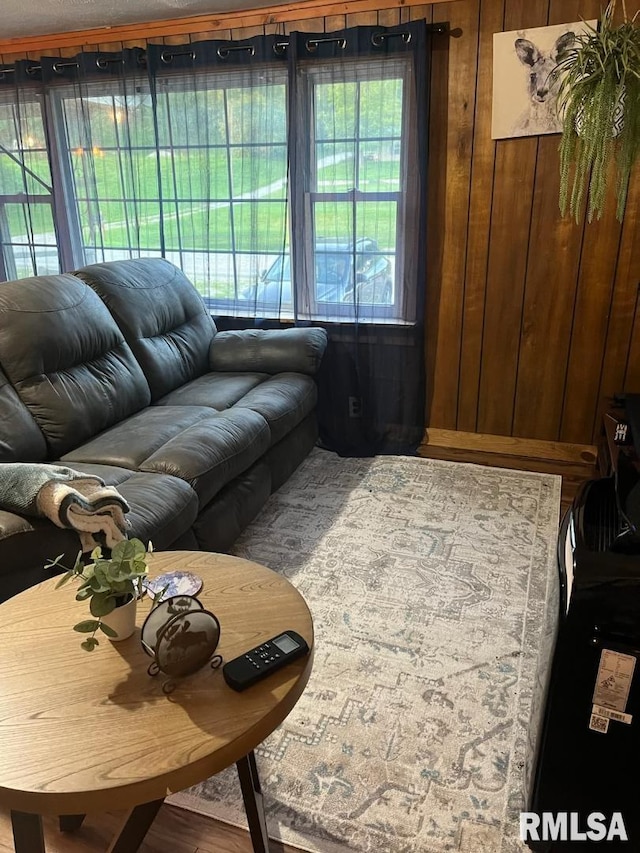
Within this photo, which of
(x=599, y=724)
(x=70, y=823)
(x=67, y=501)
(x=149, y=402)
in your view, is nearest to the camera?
(x=599, y=724)

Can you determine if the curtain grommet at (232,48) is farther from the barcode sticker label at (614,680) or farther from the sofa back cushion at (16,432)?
the barcode sticker label at (614,680)

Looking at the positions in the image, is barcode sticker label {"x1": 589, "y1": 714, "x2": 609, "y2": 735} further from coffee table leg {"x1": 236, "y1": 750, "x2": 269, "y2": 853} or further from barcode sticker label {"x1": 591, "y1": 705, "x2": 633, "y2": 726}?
coffee table leg {"x1": 236, "y1": 750, "x2": 269, "y2": 853}

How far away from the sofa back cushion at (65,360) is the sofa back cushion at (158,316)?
0.11 meters

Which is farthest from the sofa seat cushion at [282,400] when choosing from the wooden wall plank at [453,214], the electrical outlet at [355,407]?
the wooden wall plank at [453,214]

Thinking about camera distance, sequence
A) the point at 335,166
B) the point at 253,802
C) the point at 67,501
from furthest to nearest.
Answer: the point at 335,166, the point at 67,501, the point at 253,802

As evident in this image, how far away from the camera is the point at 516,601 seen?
7.48 feet

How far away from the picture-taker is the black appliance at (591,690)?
1195mm

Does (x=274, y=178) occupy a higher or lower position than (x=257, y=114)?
lower

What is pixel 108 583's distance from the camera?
122 centimetres

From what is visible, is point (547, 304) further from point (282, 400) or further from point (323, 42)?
point (323, 42)

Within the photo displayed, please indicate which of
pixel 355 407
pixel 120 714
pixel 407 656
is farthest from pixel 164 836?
pixel 355 407

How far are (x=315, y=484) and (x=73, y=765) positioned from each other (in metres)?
2.21

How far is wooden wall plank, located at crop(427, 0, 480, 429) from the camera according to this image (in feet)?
9.89

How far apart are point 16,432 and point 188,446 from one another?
61cm
